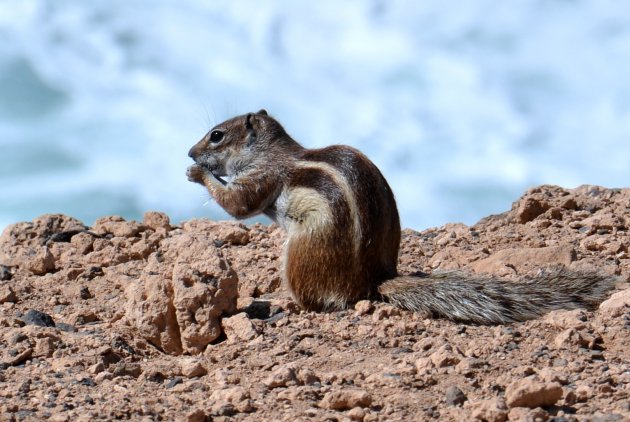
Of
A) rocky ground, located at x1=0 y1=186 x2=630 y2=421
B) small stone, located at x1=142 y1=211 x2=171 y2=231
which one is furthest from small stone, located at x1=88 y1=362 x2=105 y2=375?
small stone, located at x1=142 y1=211 x2=171 y2=231

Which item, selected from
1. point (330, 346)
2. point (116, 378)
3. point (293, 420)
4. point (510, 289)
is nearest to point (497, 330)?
point (510, 289)

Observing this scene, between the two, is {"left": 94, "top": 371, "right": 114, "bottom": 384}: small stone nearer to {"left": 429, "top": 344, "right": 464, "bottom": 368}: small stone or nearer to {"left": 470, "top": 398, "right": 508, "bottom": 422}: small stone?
{"left": 429, "top": 344, "right": 464, "bottom": 368}: small stone

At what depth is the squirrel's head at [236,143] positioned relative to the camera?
8930 millimetres

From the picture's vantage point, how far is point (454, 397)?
5441 mm

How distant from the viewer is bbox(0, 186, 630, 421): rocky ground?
557 centimetres

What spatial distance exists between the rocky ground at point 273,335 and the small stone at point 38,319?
17 mm

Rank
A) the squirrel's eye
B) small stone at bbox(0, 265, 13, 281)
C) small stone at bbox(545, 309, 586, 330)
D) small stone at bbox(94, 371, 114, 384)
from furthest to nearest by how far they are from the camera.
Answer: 1. small stone at bbox(0, 265, 13, 281)
2. the squirrel's eye
3. small stone at bbox(545, 309, 586, 330)
4. small stone at bbox(94, 371, 114, 384)

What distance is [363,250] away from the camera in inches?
301

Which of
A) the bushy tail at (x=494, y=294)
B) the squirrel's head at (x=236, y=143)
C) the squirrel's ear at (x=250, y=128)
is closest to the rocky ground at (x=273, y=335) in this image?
the bushy tail at (x=494, y=294)

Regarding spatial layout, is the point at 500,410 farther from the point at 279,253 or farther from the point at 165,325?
the point at 279,253

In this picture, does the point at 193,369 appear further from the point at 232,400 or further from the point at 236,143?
the point at 236,143

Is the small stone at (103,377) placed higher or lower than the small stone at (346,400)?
higher

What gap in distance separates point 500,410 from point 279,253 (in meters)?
4.49

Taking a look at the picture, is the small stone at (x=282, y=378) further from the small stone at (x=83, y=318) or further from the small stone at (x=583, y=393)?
the small stone at (x=83, y=318)
